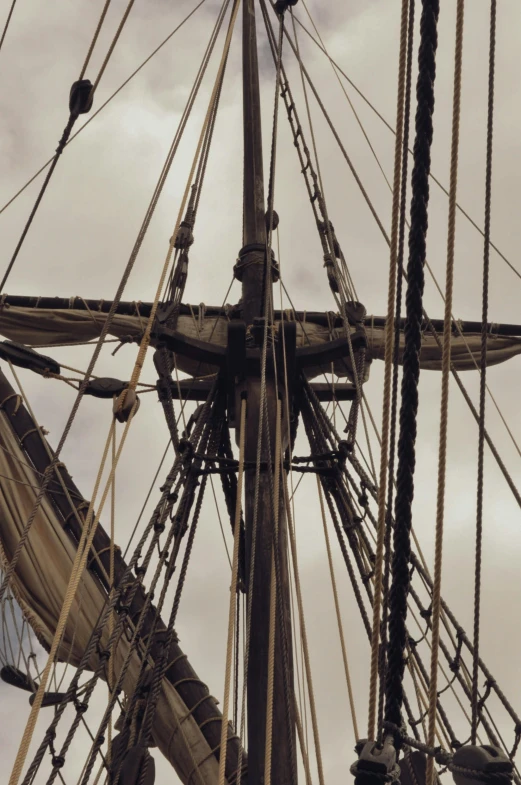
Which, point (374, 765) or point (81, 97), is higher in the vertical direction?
point (81, 97)

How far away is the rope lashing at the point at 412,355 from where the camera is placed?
2135 mm

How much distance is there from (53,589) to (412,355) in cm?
478

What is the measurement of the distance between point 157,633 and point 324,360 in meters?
2.11

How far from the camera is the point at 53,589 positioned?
20.9ft

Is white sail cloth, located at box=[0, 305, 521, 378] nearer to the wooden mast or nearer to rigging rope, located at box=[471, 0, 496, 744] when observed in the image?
the wooden mast

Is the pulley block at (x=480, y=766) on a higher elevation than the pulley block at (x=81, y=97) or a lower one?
lower

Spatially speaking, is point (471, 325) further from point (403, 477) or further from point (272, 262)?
point (403, 477)

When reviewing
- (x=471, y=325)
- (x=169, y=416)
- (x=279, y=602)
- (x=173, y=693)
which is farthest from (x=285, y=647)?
(x=471, y=325)

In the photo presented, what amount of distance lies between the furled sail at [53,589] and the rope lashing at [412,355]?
11.8 ft

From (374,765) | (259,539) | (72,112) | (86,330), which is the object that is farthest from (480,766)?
(86,330)

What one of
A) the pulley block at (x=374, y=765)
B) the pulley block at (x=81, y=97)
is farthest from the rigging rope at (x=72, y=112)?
the pulley block at (x=374, y=765)

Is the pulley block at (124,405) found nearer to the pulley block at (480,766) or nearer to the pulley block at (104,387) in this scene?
the pulley block at (104,387)

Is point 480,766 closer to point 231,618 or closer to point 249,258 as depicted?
point 231,618

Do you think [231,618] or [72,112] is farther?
[72,112]
